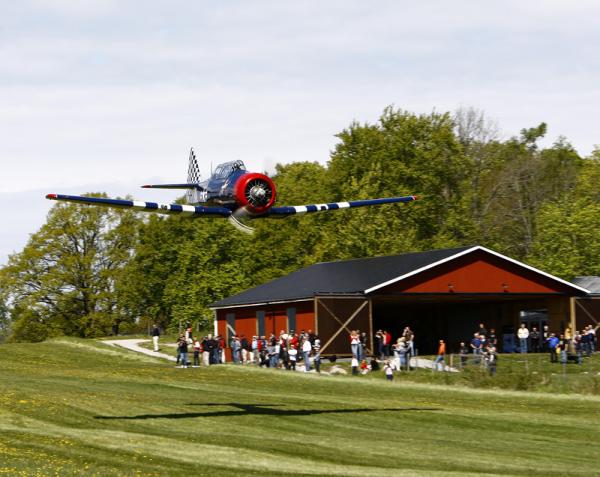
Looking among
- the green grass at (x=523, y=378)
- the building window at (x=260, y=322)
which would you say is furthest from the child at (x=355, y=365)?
the building window at (x=260, y=322)

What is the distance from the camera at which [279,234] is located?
89000 millimetres

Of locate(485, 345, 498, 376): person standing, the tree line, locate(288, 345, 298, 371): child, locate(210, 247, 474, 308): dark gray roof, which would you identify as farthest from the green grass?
the tree line

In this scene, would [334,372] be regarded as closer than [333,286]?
Yes

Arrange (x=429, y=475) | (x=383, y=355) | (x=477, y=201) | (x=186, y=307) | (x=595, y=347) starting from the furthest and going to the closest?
(x=477, y=201), (x=186, y=307), (x=595, y=347), (x=383, y=355), (x=429, y=475)

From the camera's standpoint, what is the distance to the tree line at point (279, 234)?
84.1m

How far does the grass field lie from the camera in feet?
81.0

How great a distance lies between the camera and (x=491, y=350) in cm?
4450

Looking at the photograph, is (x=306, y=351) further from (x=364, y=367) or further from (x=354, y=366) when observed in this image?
(x=364, y=367)

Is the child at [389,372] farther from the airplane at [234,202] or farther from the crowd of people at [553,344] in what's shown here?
the airplane at [234,202]

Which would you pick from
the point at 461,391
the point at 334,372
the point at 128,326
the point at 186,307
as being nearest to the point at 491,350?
the point at 461,391

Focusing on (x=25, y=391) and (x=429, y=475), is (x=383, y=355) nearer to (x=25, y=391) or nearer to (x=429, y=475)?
(x=25, y=391)

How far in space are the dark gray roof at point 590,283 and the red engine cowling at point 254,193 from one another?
112 ft

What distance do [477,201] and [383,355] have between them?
139 feet

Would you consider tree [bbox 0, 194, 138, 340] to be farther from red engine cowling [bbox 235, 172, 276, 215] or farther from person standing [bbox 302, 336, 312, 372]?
red engine cowling [bbox 235, 172, 276, 215]
